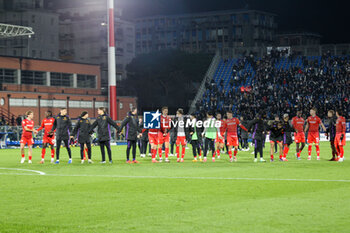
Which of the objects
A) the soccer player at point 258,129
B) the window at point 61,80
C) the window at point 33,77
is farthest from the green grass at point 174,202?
the window at point 61,80

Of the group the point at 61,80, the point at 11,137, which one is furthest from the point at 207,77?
the point at 11,137

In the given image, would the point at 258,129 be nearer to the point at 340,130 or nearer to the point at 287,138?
the point at 287,138

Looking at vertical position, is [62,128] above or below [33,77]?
below

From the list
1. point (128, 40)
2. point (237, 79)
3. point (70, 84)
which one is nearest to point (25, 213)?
point (237, 79)

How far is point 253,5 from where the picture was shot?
6156 inches

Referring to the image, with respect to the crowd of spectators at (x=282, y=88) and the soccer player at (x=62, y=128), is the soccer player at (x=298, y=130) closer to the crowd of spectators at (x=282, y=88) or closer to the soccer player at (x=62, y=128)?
the soccer player at (x=62, y=128)

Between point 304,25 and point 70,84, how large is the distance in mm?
83654

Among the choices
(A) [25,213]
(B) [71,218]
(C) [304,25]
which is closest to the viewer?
(B) [71,218]

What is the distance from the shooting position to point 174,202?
527 inches

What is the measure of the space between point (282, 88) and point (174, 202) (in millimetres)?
58493

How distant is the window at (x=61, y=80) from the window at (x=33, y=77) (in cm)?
152

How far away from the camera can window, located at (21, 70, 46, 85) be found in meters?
79.6

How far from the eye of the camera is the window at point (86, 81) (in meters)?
87.9

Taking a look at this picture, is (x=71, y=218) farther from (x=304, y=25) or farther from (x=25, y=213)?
(x=304, y=25)
